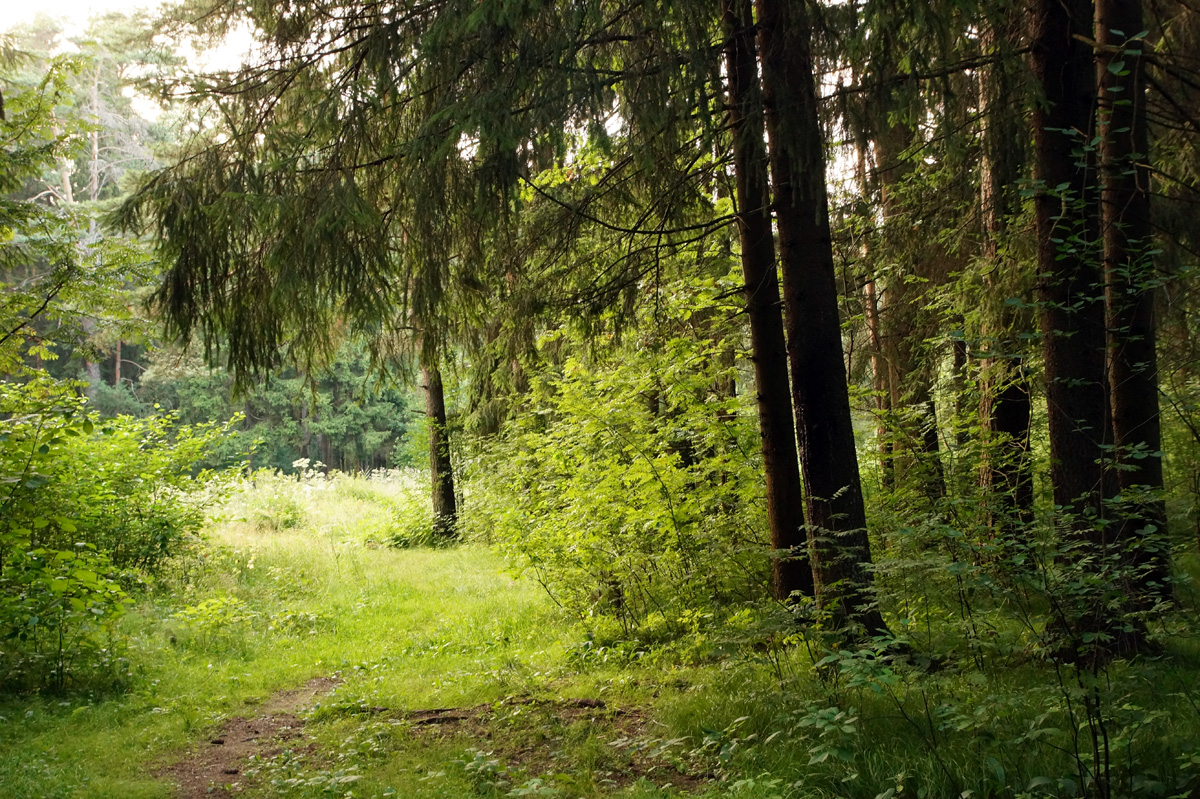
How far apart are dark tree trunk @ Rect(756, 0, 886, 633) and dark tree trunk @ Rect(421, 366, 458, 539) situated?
12.4 meters

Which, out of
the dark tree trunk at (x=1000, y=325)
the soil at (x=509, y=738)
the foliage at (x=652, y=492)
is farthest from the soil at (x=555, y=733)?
the dark tree trunk at (x=1000, y=325)

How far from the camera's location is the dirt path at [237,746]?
4.76m

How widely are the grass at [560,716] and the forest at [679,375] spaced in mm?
38

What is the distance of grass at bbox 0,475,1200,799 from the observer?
3.44 m

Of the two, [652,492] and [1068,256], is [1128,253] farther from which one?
[652,492]

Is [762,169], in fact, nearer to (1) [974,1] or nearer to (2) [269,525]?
(1) [974,1]

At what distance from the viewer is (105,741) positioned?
17.2 feet

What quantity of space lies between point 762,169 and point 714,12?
3.33ft

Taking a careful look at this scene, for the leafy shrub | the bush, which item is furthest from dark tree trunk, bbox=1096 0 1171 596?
the leafy shrub

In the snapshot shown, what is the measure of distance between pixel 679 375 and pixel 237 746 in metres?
4.54

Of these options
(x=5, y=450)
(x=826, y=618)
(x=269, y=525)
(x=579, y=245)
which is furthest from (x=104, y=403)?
(x=826, y=618)

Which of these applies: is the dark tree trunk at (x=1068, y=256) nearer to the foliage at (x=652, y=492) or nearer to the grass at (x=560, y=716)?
the grass at (x=560, y=716)

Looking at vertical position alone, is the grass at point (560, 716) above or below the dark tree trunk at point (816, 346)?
below

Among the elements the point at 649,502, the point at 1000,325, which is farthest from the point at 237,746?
the point at 1000,325
